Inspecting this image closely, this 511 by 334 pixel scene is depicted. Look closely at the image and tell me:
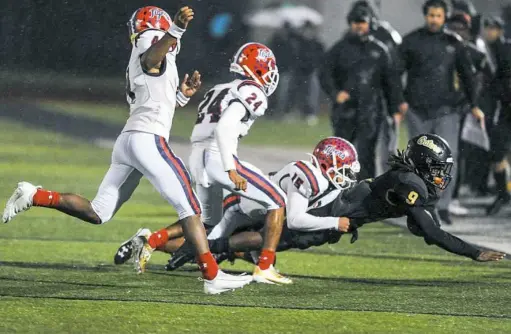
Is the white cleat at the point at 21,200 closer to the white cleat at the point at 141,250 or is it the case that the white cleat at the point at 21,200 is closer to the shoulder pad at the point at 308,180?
the white cleat at the point at 141,250

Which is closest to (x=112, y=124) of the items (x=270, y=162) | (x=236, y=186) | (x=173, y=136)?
(x=173, y=136)

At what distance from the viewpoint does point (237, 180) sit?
8430 millimetres

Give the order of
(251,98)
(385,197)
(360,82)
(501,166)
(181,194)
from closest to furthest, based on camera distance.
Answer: (181,194) → (251,98) → (385,197) → (360,82) → (501,166)

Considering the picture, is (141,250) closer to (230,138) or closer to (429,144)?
(230,138)

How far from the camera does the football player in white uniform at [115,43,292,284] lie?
337 inches

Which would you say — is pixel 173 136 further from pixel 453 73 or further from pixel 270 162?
pixel 453 73

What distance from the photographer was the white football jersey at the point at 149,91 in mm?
8469

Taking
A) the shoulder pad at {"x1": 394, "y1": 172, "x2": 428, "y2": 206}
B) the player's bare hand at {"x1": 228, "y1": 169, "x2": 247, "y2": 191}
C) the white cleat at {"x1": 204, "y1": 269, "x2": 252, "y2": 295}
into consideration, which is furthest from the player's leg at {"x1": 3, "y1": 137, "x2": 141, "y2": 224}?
the shoulder pad at {"x1": 394, "y1": 172, "x2": 428, "y2": 206}

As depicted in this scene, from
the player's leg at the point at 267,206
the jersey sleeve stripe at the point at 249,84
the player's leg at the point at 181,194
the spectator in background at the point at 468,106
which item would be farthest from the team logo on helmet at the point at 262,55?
the spectator in background at the point at 468,106

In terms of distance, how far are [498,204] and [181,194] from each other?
604cm

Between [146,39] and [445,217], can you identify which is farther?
[445,217]

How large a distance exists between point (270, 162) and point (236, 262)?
8.51 m

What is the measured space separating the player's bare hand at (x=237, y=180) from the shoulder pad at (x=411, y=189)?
0.94 meters

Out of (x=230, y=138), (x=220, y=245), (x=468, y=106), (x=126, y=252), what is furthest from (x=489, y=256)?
(x=468, y=106)
